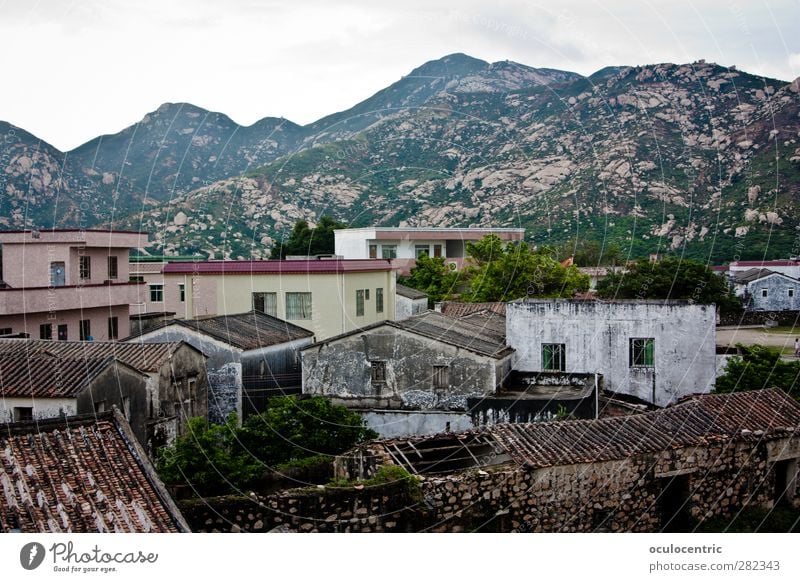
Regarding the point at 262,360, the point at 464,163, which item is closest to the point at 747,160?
the point at 464,163

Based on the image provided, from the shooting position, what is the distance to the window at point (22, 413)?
1034 centimetres

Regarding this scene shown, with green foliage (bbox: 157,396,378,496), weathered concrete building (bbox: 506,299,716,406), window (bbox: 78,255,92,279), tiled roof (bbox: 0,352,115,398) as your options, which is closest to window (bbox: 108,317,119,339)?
window (bbox: 78,255,92,279)

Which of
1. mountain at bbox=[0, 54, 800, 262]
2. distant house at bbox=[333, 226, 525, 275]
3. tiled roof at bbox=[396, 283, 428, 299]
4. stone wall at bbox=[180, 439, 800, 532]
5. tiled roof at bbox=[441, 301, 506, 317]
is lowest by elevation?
stone wall at bbox=[180, 439, 800, 532]

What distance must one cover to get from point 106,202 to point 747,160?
920 inches

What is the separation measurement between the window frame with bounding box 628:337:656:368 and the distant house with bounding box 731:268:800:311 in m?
18.8

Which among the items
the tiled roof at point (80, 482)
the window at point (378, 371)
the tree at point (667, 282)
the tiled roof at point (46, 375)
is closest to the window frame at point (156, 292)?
the window at point (378, 371)

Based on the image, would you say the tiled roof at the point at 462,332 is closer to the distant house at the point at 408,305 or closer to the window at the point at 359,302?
the window at the point at 359,302

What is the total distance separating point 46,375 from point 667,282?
20.8 metres

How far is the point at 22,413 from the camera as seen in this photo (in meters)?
10.4

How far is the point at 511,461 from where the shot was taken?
882 cm

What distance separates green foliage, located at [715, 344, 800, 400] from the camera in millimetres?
13469

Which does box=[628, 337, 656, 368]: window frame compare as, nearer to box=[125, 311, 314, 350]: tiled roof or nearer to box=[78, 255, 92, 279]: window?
box=[125, 311, 314, 350]: tiled roof

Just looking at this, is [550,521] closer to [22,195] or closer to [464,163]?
[22,195]

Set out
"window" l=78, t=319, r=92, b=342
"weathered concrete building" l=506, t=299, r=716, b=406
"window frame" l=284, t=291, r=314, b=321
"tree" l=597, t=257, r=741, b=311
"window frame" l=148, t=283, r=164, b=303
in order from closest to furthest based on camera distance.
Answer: "weathered concrete building" l=506, t=299, r=716, b=406 → "window" l=78, t=319, r=92, b=342 → "window frame" l=284, t=291, r=314, b=321 → "window frame" l=148, t=283, r=164, b=303 → "tree" l=597, t=257, r=741, b=311
